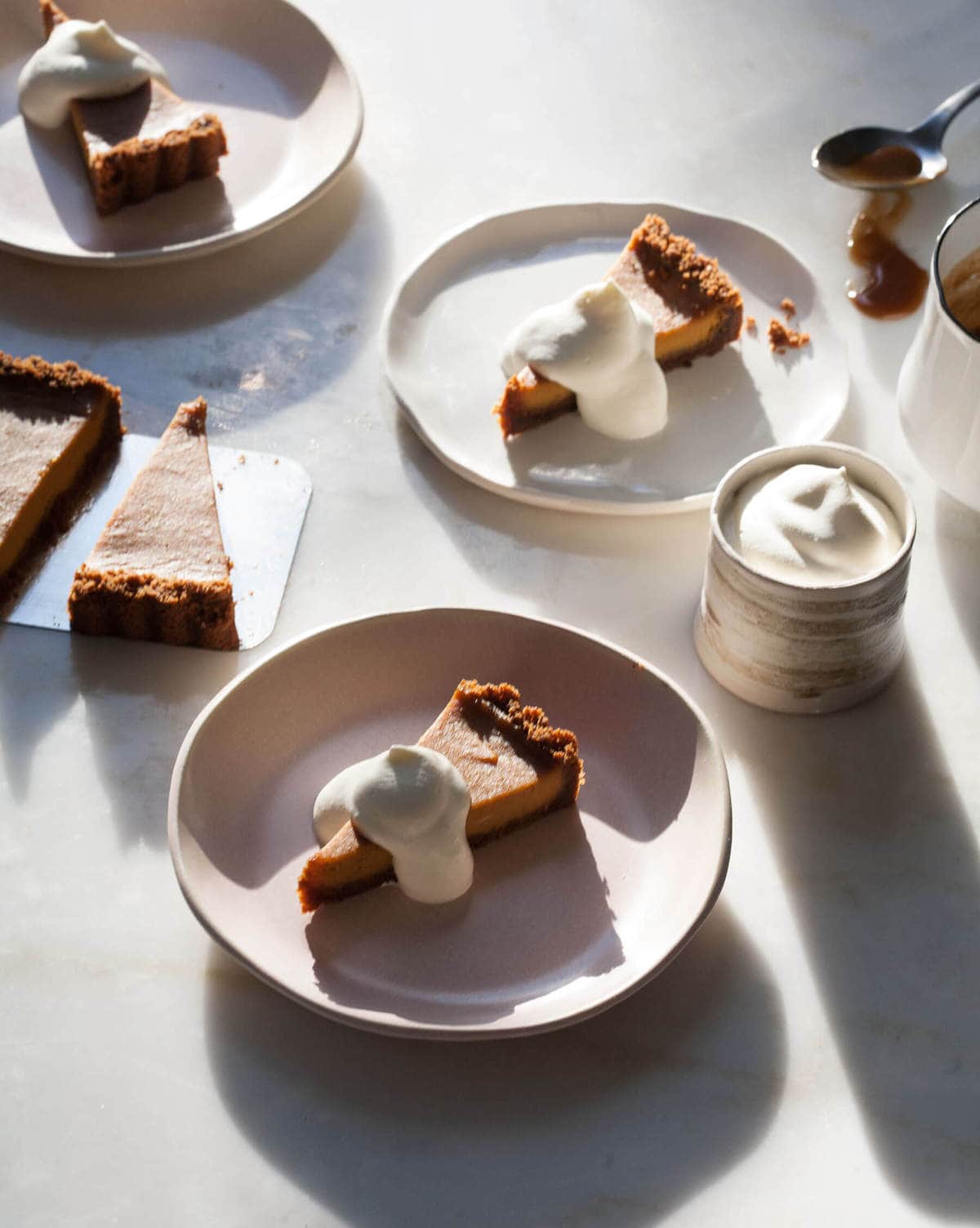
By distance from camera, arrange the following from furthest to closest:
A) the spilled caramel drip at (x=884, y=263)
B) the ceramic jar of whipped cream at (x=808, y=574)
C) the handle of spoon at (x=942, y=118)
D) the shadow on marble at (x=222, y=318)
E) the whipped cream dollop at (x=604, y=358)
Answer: the handle of spoon at (x=942, y=118) < the spilled caramel drip at (x=884, y=263) < the shadow on marble at (x=222, y=318) < the whipped cream dollop at (x=604, y=358) < the ceramic jar of whipped cream at (x=808, y=574)

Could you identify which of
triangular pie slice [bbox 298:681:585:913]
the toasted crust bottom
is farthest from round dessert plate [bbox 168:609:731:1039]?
the toasted crust bottom

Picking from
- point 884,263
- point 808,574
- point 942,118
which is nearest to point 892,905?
point 808,574

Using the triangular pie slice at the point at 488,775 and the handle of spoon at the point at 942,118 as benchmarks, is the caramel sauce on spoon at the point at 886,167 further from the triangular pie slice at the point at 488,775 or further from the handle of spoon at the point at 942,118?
the triangular pie slice at the point at 488,775

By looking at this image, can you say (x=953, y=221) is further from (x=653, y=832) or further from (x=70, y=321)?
(x=70, y=321)

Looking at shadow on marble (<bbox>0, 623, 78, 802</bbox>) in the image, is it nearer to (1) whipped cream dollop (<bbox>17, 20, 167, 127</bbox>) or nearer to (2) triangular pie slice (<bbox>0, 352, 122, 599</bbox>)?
(2) triangular pie slice (<bbox>0, 352, 122, 599</bbox>)

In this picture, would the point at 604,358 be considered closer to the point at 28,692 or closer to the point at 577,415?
the point at 577,415

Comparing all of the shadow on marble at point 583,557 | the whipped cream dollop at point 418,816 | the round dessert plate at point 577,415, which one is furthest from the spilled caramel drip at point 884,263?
the whipped cream dollop at point 418,816
